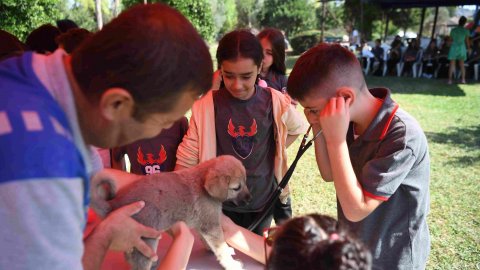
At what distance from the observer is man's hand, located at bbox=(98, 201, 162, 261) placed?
48.5 inches

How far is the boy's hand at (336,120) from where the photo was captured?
140 cm

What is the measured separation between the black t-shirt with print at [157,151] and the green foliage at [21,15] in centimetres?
908

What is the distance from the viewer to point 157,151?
2.37m

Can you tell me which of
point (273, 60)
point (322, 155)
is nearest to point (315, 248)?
point (322, 155)

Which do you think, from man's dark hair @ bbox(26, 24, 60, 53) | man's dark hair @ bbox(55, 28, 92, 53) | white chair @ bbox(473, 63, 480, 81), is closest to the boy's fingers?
man's dark hair @ bbox(55, 28, 92, 53)

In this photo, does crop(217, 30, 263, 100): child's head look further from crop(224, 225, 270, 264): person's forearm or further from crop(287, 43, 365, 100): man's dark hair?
crop(224, 225, 270, 264): person's forearm

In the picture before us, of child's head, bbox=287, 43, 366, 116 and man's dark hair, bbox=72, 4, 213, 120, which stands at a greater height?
man's dark hair, bbox=72, 4, 213, 120

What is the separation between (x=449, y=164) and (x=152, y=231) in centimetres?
539

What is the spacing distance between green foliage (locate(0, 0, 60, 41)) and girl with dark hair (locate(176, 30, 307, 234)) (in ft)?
30.5

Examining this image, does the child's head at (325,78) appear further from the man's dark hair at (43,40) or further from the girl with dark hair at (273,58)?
the man's dark hair at (43,40)

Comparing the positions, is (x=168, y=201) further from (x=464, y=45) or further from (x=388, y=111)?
(x=464, y=45)

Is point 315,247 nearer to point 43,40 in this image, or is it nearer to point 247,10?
point 43,40

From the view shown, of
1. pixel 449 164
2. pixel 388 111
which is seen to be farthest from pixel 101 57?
pixel 449 164

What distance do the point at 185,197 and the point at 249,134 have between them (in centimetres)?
96
